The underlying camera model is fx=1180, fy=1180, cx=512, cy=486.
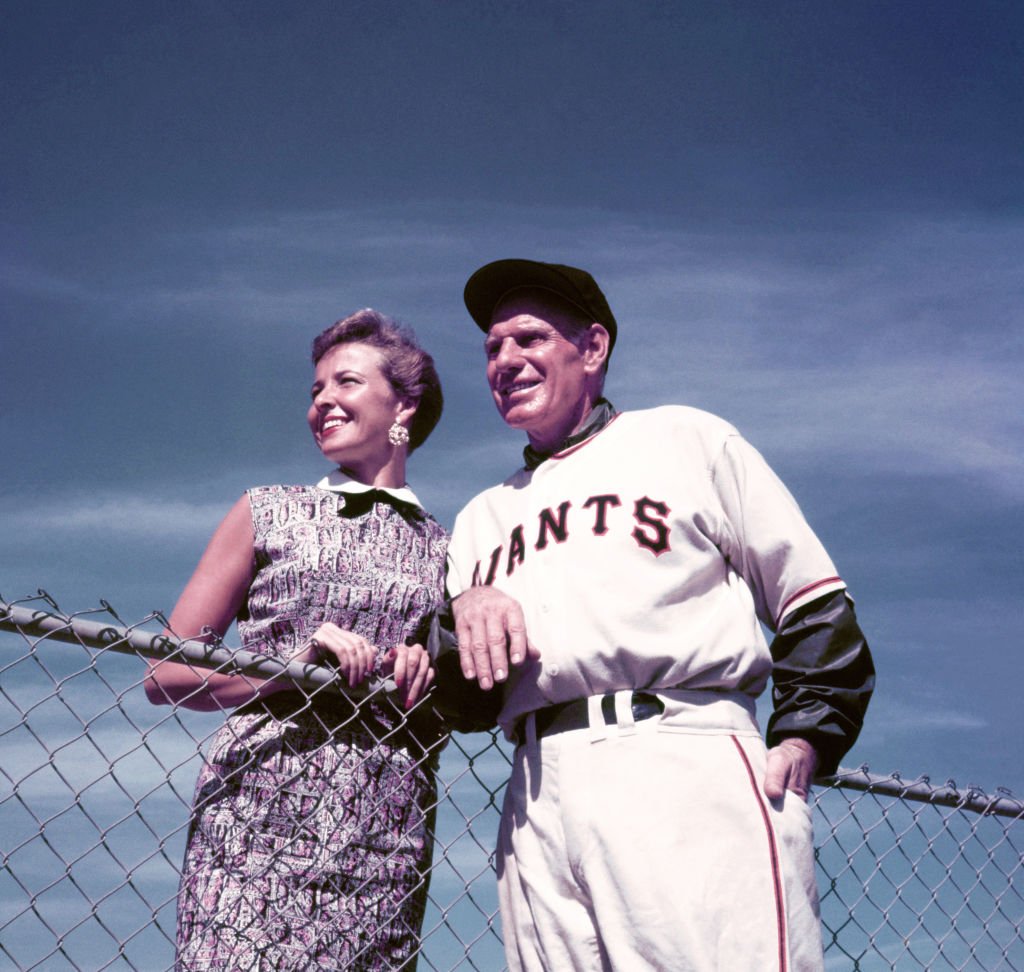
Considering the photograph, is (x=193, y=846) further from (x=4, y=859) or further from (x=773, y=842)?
(x=773, y=842)

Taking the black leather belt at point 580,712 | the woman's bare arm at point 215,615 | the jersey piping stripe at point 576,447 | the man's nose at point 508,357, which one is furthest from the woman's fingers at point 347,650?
the man's nose at point 508,357

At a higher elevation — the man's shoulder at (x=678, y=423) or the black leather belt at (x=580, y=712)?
the man's shoulder at (x=678, y=423)

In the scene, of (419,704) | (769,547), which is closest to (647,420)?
(769,547)

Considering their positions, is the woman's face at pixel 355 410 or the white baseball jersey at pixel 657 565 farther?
the woman's face at pixel 355 410

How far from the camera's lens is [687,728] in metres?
2.42

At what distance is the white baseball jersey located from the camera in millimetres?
2467

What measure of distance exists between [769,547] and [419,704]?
0.91 meters

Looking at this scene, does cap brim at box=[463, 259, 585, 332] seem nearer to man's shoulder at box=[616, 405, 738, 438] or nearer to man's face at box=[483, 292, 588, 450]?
man's face at box=[483, 292, 588, 450]

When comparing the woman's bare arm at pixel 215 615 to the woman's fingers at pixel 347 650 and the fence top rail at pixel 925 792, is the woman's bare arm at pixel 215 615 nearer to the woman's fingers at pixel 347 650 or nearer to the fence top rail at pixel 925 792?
the woman's fingers at pixel 347 650

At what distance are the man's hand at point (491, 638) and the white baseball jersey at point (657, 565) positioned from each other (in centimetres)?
6

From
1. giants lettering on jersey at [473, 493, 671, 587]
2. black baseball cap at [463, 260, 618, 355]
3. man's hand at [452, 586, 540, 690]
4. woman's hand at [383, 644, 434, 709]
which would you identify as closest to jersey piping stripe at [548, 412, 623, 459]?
giants lettering on jersey at [473, 493, 671, 587]

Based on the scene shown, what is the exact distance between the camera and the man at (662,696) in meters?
2.30

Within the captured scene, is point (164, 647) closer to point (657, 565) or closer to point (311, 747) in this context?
point (311, 747)

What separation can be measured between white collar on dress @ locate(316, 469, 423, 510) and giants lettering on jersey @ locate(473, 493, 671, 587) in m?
0.56
